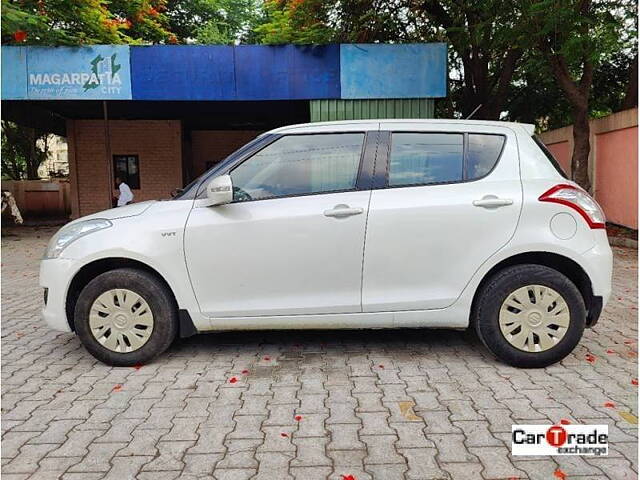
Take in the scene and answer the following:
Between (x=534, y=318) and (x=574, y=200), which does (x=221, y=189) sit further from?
(x=574, y=200)

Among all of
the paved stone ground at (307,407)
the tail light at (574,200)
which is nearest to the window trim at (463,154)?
the tail light at (574,200)

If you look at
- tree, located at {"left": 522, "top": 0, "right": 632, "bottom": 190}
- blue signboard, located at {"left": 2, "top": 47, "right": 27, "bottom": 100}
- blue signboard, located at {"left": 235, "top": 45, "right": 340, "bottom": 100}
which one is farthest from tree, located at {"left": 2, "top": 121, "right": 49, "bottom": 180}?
tree, located at {"left": 522, "top": 0, "right": 632, "bottom": 190}

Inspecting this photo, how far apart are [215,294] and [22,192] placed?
2187 centimetres

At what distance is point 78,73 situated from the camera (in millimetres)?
10914

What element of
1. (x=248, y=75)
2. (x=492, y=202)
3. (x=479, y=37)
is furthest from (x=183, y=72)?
(x=492, y=202)

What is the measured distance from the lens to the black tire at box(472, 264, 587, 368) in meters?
3.77

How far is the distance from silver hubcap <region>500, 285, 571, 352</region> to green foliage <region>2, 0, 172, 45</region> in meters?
9.14

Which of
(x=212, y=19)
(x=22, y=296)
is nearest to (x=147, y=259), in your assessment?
(x=22, y=296)

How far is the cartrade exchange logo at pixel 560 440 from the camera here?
2750 mm

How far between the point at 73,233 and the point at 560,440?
3486mm

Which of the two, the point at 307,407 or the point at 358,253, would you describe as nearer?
the point at 307,407

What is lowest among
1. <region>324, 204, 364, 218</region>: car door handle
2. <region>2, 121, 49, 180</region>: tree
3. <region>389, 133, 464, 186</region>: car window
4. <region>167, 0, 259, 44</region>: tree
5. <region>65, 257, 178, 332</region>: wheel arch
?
<region>65, 257, 178, 332</region>: wheel arch

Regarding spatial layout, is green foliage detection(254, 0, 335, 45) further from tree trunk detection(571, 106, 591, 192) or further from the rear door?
the rear door

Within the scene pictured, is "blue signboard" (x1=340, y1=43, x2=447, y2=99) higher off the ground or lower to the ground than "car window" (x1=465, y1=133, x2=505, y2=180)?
higher
